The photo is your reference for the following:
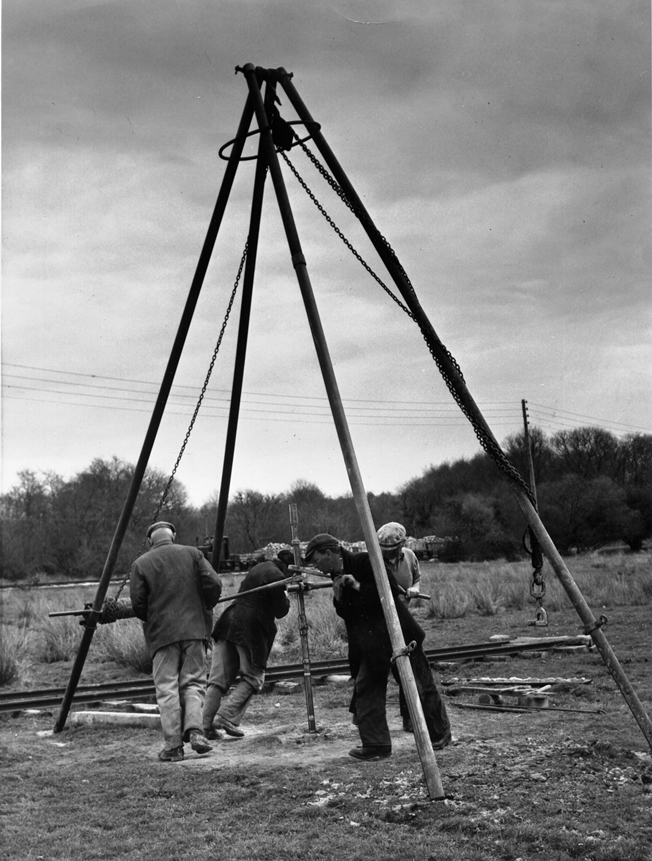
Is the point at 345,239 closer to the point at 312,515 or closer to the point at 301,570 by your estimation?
the point at 301,570

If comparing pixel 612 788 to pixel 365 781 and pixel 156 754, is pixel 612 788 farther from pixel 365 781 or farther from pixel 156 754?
pixel 156 754

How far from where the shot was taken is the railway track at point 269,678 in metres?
10.5

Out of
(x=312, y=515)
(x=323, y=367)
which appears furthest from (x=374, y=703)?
(x=312, y=515)

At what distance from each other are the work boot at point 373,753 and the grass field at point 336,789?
0.20 feet

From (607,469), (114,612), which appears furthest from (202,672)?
(607,469)

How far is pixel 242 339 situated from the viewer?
847 cm

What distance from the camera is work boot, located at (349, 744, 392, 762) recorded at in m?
6.76

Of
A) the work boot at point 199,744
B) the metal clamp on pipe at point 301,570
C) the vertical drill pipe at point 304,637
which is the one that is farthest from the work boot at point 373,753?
the metal clamp on pipe at point 301,570

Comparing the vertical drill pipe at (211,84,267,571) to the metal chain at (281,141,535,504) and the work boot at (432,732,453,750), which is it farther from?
the work boot at (432,732,453,750)

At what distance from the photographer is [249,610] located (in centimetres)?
803

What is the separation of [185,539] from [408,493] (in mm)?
12586

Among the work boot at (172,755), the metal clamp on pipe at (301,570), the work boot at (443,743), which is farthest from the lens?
the metal clamp on pipe at (301,570)

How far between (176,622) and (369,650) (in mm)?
1640

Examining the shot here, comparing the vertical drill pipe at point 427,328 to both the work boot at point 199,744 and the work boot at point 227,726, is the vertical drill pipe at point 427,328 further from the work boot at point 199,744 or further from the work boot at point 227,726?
the work boot at point 227,726
